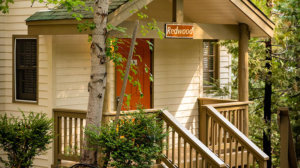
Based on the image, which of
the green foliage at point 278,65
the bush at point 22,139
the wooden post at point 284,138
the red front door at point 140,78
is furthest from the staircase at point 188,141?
the green foliage at point 278,65

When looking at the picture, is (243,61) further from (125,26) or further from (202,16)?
(125,26)

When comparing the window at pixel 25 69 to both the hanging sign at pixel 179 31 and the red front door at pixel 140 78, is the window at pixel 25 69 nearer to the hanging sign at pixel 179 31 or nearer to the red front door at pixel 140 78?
the red front door at pixel 140 78

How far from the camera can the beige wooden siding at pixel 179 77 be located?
1377cm

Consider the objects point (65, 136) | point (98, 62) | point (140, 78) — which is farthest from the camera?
point (140, 78)

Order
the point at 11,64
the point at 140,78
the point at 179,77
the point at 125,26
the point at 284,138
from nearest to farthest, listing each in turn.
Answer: the point at 284,138 → the point at 125,26 → the point at 11,64 → the point at 140,78 → the point at 179,77

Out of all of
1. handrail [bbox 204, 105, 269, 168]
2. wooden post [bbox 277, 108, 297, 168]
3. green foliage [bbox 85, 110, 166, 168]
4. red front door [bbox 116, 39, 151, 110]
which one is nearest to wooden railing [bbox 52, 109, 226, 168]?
handrail [bbox 204, 105, 269, 168]

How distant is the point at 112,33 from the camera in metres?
10.4

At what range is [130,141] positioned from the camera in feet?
30.0

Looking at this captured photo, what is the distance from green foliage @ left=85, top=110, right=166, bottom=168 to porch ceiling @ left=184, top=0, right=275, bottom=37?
417 cm

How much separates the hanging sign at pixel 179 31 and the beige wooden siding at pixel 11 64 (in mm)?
2396

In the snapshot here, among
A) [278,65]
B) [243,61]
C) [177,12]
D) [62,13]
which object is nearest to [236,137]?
[243,61]

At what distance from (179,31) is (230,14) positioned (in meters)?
1.89

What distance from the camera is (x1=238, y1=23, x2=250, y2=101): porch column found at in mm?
13328

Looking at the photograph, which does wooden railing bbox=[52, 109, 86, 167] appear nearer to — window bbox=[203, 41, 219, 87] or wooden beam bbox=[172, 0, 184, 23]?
wooden beam bbox=[172, 0, 184, 23]
